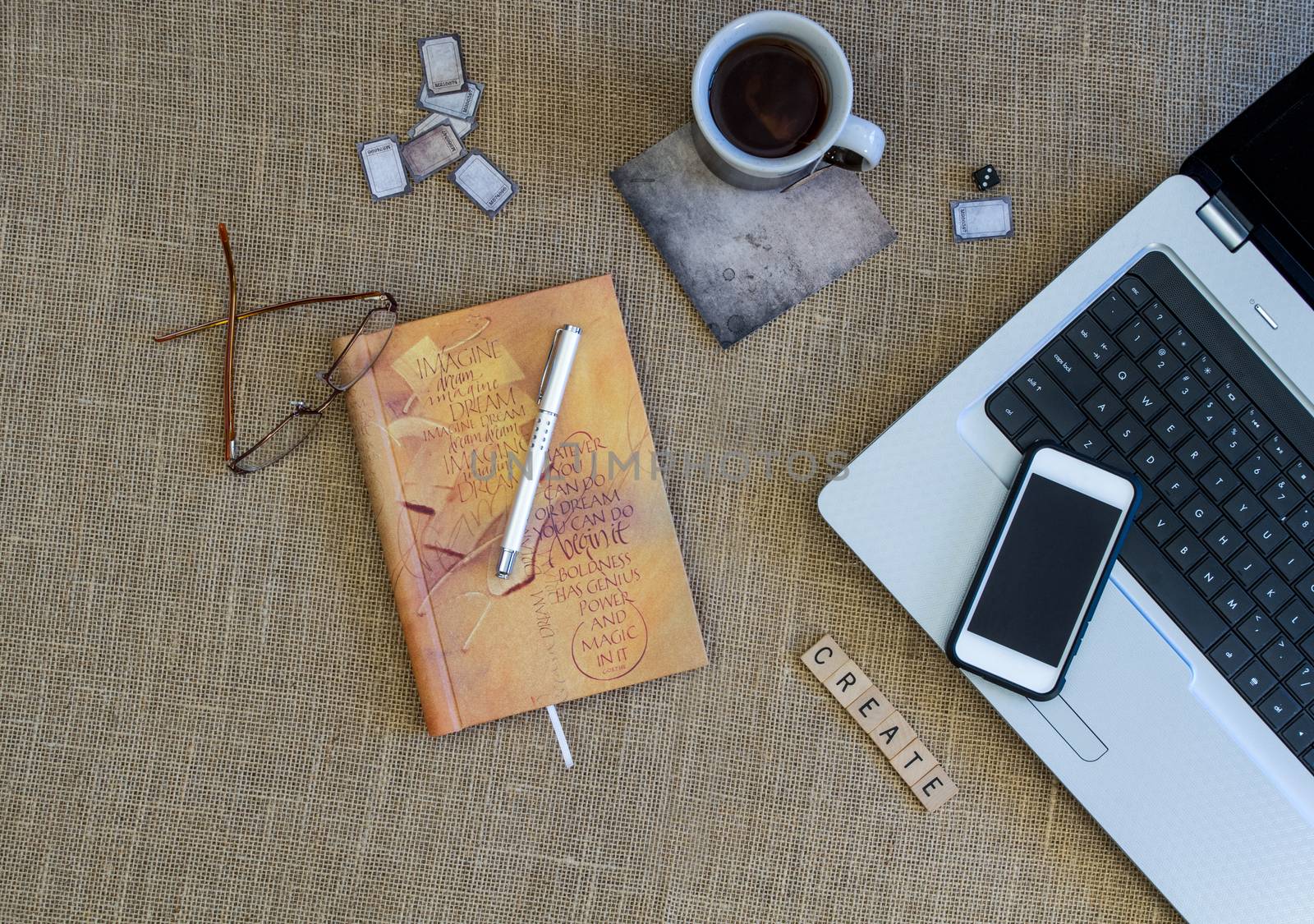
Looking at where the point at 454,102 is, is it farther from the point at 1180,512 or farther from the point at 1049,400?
the point at 1180,512

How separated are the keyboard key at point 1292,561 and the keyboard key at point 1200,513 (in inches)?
2.0

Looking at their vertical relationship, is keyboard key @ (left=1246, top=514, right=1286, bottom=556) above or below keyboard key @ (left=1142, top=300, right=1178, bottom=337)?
below

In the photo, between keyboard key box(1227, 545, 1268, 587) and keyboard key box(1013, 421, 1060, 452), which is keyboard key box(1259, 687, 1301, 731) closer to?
keyboard key box(1227, 545, 1268, 587)

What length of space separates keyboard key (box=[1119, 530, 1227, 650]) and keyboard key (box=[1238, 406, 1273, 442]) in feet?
0.29

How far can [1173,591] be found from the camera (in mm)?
626

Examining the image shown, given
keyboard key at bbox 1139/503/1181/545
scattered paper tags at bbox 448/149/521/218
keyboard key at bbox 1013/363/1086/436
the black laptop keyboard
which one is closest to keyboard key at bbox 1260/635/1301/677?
the black laptop keyboard

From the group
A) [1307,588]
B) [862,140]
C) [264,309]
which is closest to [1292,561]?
[1307,588]

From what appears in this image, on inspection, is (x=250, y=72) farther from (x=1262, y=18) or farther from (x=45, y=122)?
(x=1262, y=18)

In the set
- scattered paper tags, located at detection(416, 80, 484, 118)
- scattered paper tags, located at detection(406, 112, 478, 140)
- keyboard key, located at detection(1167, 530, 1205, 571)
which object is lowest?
scattered paper tags, located at detection(406, 112, 478, 140)

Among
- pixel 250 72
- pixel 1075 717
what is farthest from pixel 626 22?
pixel 1075 717

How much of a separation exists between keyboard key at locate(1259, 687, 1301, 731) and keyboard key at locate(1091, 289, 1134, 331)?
0.92ft

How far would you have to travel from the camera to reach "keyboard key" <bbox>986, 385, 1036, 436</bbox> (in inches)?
25.2

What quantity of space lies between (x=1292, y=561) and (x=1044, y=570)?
0.17 m

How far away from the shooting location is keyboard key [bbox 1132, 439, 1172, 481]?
630 millimetres
